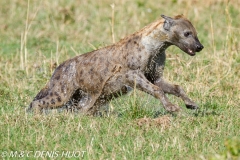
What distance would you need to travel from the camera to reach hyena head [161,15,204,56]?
348 inches

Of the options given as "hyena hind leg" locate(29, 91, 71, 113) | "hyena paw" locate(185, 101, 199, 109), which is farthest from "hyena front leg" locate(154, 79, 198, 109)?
"hyena hind leg" locate(29, 91, 71, 113)

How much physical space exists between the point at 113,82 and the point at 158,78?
1.84 ft

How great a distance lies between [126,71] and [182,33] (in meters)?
0.81

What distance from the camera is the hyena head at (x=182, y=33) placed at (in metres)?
8.85

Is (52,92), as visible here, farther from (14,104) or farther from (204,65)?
(204,65)

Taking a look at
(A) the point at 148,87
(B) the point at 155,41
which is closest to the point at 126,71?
(A) the point at 148,87

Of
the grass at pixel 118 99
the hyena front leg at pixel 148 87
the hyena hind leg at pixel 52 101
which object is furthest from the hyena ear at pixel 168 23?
the hyena hind leg at pixel 52 101

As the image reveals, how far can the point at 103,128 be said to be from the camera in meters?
7.97

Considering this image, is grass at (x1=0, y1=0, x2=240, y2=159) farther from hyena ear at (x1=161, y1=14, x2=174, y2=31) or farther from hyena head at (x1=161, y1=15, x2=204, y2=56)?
hyena ear at (x1=161, y1=14, x2=174, y2=31)

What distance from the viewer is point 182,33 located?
349 inches

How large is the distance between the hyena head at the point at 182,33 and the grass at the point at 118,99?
80 centimetres

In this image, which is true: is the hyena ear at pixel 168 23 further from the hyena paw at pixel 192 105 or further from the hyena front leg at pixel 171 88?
the hyena paw at pixel 192 105

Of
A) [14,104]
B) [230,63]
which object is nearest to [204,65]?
[230,63]

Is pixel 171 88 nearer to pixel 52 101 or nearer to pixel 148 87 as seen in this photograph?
pixel 148 87
